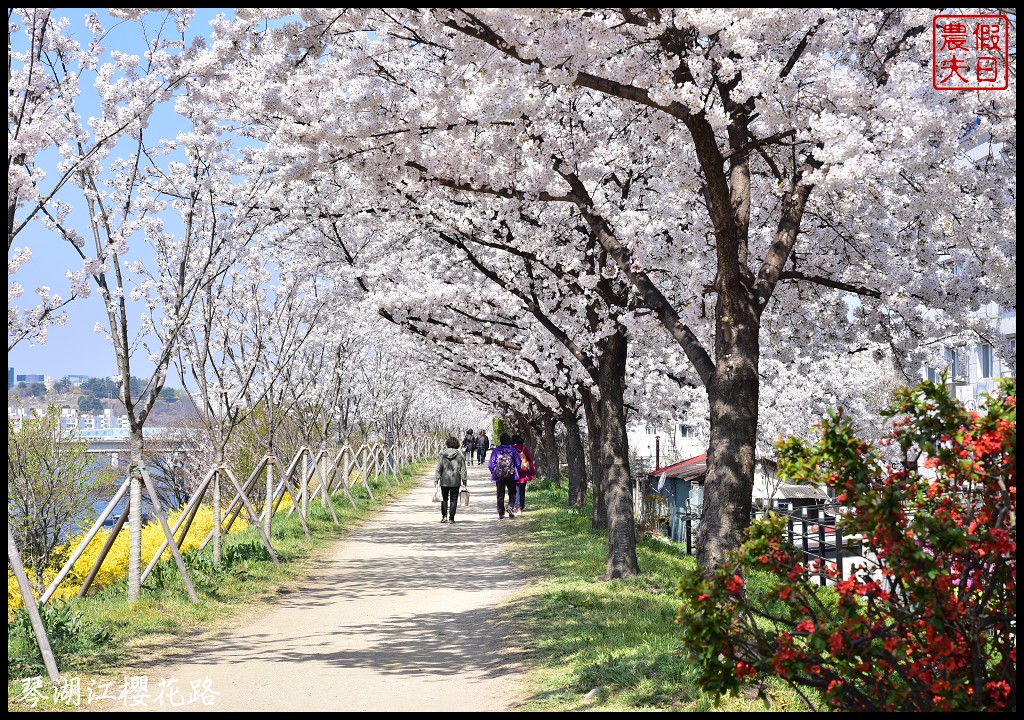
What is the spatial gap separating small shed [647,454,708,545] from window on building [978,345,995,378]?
492 inches

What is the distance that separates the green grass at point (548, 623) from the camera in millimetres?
6367

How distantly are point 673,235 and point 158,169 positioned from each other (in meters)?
5.92

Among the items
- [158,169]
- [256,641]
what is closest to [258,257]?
[158,169]

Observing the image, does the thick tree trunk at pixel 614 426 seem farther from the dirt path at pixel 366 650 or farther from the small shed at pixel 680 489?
the small shed at pixel 680 489

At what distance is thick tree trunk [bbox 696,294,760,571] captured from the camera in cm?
728

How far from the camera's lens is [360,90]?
8156mm

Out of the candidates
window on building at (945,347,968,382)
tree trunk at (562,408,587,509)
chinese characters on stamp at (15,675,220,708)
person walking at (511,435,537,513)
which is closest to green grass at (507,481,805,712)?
chinese characters on stamp at (15,675,220,708)

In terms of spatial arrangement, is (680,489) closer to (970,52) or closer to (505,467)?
(505,467)

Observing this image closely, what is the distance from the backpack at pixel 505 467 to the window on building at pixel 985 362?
2038cm

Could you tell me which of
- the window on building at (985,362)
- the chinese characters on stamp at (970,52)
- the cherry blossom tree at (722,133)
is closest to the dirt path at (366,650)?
the cherry blossom tree at (722,133)

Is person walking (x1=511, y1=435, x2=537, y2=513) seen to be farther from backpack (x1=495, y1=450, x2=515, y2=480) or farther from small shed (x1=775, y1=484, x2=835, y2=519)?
small shed (x1=775, y1=484, x2=835, y2=519)

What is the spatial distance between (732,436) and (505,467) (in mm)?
14819

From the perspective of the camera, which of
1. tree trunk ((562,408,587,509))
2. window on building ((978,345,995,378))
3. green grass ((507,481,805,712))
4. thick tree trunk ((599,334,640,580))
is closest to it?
green grass ((507,481,805,712))

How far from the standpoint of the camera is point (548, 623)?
30.8 feet
